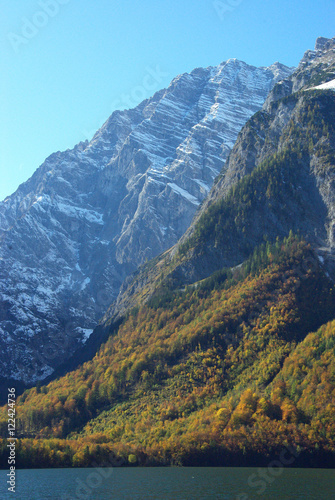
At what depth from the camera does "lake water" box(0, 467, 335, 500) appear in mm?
90125

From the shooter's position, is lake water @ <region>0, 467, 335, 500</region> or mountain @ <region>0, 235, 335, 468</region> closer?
lake water @ <region>0, 467, 335, 500</region>

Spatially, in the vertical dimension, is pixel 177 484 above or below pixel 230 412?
below

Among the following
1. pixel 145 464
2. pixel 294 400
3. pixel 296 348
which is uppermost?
pixel 296 348

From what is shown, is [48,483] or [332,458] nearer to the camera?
[48,483]

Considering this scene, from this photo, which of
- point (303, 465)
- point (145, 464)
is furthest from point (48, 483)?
point (303, 465)

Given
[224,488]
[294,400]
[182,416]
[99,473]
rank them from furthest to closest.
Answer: [182,416] → [294,400] → [99,473] → [224,488]

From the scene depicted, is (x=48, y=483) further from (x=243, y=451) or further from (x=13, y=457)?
(x=243, y=451)

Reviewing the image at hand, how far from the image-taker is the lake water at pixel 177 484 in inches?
3548

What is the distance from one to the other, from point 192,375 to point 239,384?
818 inches

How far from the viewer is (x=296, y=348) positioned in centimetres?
17575

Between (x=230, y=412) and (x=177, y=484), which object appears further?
(x=230, y=412)

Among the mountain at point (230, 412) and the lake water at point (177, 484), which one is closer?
the lake water at point (177, 484)

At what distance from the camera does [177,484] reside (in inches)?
3994

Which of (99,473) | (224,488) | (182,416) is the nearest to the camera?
(224,488)
